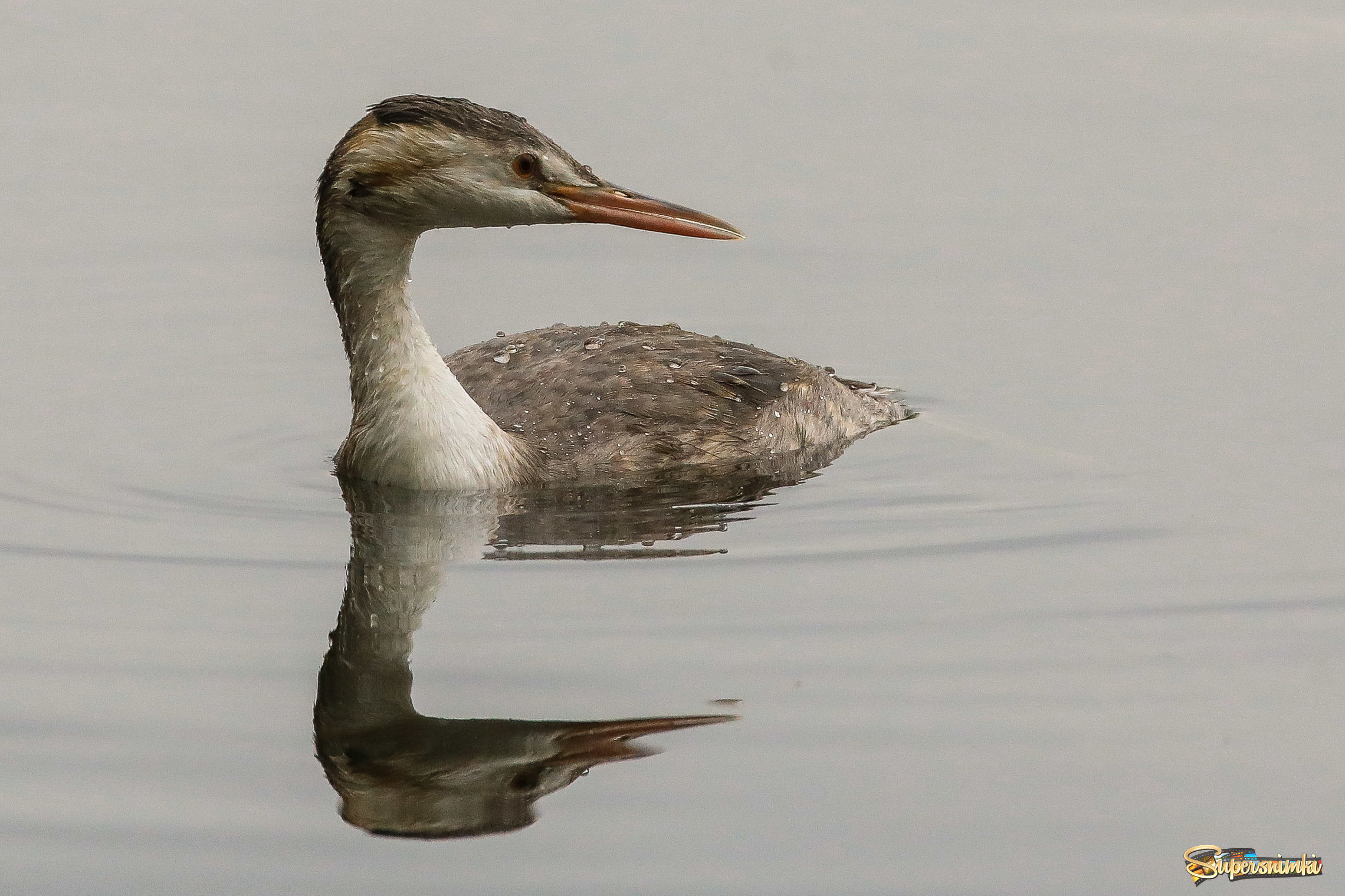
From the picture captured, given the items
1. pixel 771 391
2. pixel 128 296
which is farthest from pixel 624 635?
pixel 128 296

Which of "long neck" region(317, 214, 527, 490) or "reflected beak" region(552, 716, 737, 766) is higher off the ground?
"long neck" region(317, 214, 527, 490)

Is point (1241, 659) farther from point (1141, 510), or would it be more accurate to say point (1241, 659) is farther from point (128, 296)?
point (128, 296)

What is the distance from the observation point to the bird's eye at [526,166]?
9680mm

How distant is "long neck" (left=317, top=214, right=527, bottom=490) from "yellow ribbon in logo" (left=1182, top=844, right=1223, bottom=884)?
4.45 metres

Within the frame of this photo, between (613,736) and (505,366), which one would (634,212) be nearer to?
(505,366)

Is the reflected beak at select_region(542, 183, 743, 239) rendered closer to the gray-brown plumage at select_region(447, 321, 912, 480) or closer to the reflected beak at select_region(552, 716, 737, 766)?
the gray-brown plumage at select_region(447, 321, 912, 480)

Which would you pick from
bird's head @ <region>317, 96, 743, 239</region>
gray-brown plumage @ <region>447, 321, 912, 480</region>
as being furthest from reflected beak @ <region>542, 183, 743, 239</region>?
gray-brown plumage @ <region>447, 321, 912, 480</region>

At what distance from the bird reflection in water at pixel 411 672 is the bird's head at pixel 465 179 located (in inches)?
53.5

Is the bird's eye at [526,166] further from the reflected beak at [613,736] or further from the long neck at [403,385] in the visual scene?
the reflected beak at [613,736]

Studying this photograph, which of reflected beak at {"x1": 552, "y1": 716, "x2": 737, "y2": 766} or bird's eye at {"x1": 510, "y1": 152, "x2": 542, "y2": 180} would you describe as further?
bird's eye at {"x1": 510, "y1": 152, "x2": 542, "y2": 180}

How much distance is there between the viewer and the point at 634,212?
9844 millimetres

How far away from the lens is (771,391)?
11117 millimetres

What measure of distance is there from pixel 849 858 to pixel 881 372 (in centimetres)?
641

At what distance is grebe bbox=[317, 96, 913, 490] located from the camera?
9633 millimetres
